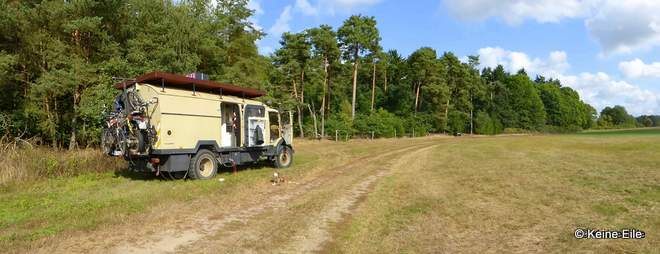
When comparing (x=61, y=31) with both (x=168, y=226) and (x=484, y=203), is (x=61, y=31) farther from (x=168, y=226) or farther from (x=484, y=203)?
(x=484, y=203)

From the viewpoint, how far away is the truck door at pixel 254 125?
14.7m

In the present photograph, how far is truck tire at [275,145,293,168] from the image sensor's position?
1609 centimetres

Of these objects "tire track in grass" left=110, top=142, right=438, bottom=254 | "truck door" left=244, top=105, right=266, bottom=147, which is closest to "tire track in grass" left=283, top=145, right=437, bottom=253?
"tire track in grass" left=110, top=142, right=438, bottom=254

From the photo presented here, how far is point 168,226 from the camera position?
6719 mm

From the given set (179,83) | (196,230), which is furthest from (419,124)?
(196,230)

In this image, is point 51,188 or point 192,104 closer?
point 51,188

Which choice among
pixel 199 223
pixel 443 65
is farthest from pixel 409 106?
pixel 199 223

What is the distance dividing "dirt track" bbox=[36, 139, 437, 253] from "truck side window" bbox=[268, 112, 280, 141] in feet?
18.2

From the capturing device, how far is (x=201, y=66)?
101 ft

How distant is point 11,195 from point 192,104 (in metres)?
5.04

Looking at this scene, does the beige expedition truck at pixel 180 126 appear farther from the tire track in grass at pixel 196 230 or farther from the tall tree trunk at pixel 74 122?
the tall tree trunk at pixel 74 122

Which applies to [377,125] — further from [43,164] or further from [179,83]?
[43,164]

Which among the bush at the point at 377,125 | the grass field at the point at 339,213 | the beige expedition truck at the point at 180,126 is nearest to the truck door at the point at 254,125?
the beige expedition truck at the point at 180,126

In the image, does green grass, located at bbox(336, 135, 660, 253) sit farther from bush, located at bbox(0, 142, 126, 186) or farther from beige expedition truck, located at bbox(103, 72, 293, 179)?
bush, located at bbox(0, 142, 126, 186)
